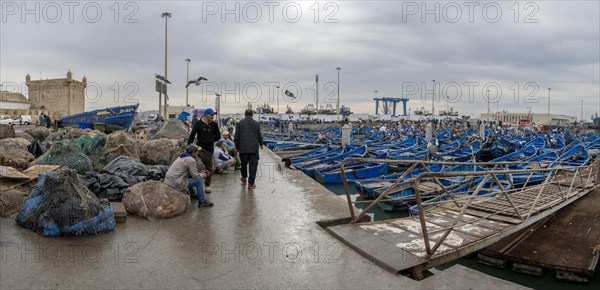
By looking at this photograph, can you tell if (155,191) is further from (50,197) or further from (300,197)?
(300,197)

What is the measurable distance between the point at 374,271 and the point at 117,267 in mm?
2597

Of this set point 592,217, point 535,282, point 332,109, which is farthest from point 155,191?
point 332,109

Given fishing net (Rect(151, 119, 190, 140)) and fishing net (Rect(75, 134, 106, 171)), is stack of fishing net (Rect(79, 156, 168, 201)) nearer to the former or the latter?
fishing net (Rect(75, 134, 106, 171))

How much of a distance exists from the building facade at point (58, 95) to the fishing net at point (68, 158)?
66251mm

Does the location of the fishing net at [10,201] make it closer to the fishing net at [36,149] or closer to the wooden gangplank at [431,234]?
the wooden gangplank at [431,234]

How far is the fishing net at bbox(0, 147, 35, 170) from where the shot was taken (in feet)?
Answer: 25.7

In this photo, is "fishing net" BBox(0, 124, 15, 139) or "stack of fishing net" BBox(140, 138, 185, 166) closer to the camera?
Result: "stack of fishing net" BBox(140, 138, 185, 166)

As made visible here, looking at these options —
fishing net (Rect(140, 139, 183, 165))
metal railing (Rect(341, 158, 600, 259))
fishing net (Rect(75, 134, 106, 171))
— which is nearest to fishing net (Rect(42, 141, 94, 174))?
fishing net (Rect(75, 134, 106, 171))

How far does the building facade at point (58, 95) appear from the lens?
64.7 m

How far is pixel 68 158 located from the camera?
7.33 meters

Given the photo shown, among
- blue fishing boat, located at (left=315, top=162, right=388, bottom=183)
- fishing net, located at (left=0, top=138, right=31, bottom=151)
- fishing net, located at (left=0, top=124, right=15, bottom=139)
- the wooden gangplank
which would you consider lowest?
blue fishing boat, located at (left=315, top=162, right=388, bottom=183)

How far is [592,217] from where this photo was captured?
351 inches

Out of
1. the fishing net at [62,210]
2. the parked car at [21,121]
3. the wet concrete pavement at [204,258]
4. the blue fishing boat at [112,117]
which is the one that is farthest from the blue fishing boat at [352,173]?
the parked car at [21,121]

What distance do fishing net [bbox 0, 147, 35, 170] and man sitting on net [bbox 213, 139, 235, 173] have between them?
13.8 ft
